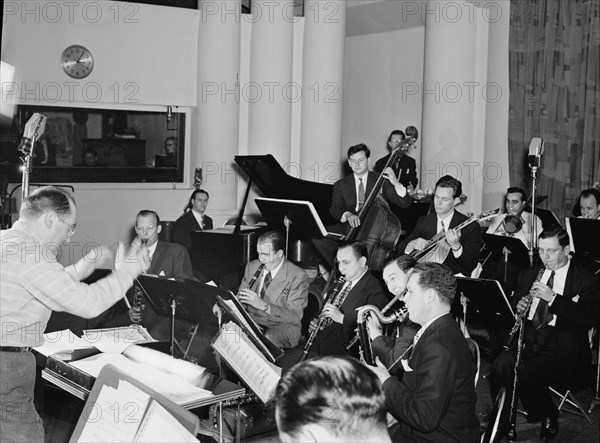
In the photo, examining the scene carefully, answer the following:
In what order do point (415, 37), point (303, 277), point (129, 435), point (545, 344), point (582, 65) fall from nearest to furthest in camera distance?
point (129, 435) → point (545, 344) → point (303, 277) → point (582, 65) → point (415, 37)

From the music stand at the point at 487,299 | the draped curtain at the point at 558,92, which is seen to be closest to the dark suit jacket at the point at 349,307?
the music stand at the point at 487,299

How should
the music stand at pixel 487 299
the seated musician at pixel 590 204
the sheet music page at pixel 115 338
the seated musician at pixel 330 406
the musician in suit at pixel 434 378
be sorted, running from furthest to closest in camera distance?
the seated musician at pixel 590 204 < the music stand at pixel 487 299 < the sheet music page at pixel 115 338 < the musician in suit at pixel 434 378 < the seated musician at pixel 330 406

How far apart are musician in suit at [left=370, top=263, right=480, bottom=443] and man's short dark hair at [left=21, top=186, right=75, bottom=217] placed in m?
1.42

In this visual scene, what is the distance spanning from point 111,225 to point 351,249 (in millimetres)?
5617

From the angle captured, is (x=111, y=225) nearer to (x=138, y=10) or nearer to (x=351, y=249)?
(x=138, y=10)

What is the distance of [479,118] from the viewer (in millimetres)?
9789

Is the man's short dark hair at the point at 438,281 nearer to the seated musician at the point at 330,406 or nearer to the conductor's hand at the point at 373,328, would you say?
the conductor's hand at the point at 373,328

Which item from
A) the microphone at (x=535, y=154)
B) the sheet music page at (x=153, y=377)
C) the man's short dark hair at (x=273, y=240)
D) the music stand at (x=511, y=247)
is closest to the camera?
the sheet music page at (x=153, y=377)

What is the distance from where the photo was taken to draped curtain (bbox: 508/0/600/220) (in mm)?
9109

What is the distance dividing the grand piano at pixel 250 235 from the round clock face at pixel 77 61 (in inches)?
133

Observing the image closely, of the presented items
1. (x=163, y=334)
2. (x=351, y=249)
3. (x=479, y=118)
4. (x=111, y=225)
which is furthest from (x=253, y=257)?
(x=479, y=118)

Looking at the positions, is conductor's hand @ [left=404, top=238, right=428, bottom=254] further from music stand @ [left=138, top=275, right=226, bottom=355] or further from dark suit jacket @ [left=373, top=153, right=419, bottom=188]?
dark suit jacket @ [left=373, top=153, right=419, bottom=188]

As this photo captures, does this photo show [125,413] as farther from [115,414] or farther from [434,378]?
[434,378]

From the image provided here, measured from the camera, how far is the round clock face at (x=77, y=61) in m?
9.77
